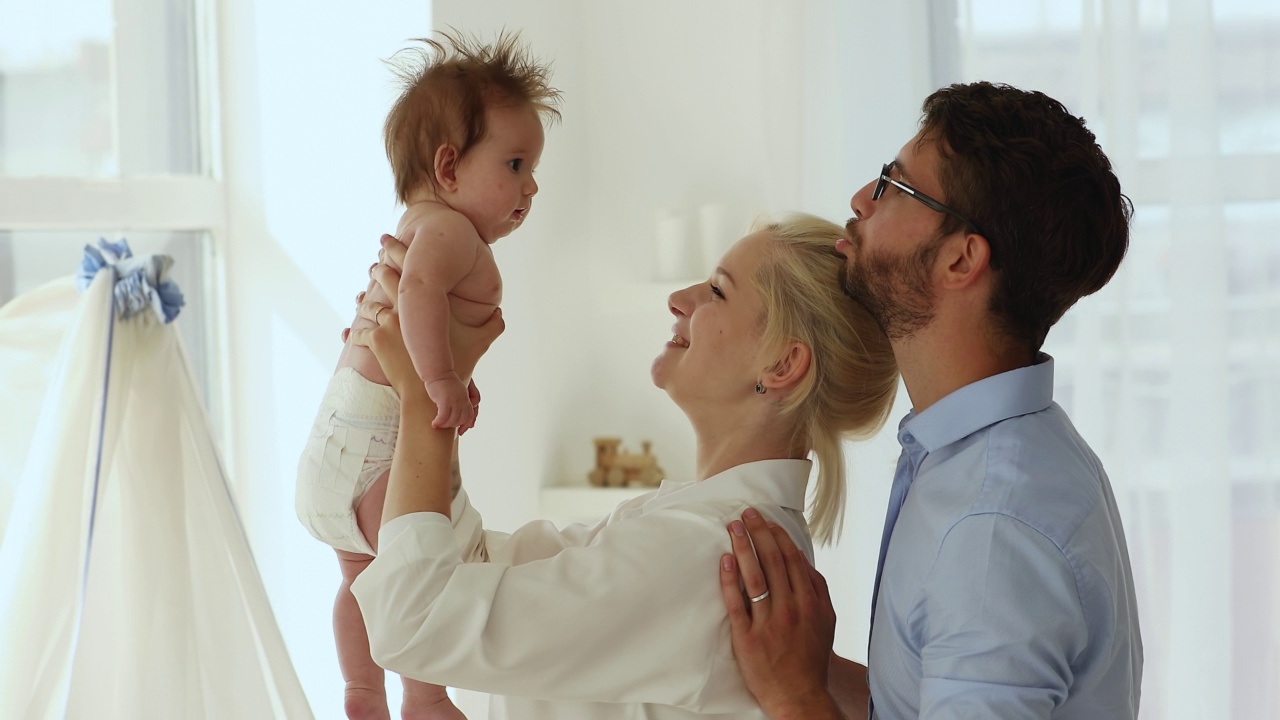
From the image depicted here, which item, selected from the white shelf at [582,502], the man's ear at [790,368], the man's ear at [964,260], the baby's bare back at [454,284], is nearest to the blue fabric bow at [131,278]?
the baby's bare back at [454,284]

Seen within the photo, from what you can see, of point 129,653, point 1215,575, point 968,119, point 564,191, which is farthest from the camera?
point 564,191

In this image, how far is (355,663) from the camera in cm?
171

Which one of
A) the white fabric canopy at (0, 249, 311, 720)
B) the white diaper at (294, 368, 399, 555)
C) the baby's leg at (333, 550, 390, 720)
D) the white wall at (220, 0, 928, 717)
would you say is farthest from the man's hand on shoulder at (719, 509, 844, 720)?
the white wall at (220, 0, 928, 717)

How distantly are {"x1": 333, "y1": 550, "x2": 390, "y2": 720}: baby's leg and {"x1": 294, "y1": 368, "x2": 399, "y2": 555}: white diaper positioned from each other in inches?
7.1

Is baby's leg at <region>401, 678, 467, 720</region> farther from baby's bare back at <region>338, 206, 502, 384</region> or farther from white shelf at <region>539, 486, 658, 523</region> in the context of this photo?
white shelf at <region>539, 486, 658, 523</region>

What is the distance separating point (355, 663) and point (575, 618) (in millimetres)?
577

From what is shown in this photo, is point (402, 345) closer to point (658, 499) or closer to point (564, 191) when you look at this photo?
point (658, 499)

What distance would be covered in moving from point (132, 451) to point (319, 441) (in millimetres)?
350

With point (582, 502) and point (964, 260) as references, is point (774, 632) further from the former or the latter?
point (582, 502)

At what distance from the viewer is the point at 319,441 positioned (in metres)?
1.53

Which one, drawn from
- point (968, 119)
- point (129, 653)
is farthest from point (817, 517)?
point (129, 653)

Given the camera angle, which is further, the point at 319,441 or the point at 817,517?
the point at 817,517

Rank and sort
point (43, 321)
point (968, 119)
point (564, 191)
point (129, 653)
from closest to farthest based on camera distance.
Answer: point (968, 119) < point (129, 653) < point (43, 321) < point (564, 191)

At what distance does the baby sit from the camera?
58.4 inches
